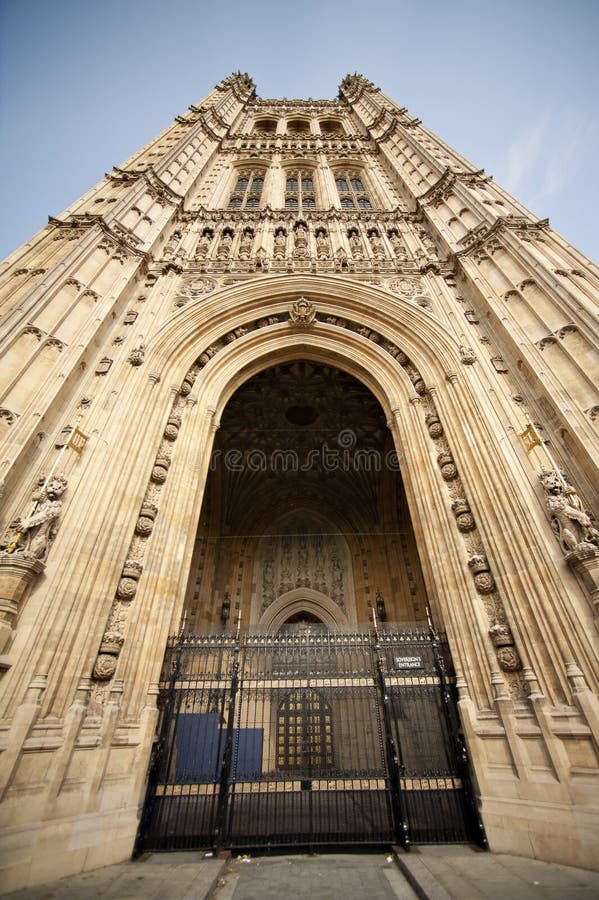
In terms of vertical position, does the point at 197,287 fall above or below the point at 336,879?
above

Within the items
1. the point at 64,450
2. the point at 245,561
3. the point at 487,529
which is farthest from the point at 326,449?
the point at 64,450

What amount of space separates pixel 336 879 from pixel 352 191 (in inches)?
853

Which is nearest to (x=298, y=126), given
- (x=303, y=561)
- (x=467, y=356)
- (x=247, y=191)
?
(x=247, y=191)

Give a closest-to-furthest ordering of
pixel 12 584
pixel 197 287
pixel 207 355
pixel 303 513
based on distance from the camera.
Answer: pixel 12 584
pixel 207 355
pixel 197 287
pixel 303 513

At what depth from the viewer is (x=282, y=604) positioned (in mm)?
14297

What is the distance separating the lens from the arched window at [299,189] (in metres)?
17.6

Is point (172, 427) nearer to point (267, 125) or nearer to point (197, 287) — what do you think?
point (197, 287)

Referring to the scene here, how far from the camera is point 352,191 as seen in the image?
59.9 ft

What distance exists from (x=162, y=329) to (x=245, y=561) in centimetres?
916

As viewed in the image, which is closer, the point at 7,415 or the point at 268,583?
the point at 7,415

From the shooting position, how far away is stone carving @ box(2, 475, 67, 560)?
5591mm

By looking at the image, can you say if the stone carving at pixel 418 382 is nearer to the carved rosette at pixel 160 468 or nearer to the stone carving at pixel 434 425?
the stone carving at pixel 434 425

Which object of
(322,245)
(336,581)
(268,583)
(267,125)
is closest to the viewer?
(322,245)

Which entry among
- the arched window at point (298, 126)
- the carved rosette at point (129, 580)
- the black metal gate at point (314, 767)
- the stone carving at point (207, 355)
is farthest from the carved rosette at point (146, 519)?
the arched window at point (298, 126)
